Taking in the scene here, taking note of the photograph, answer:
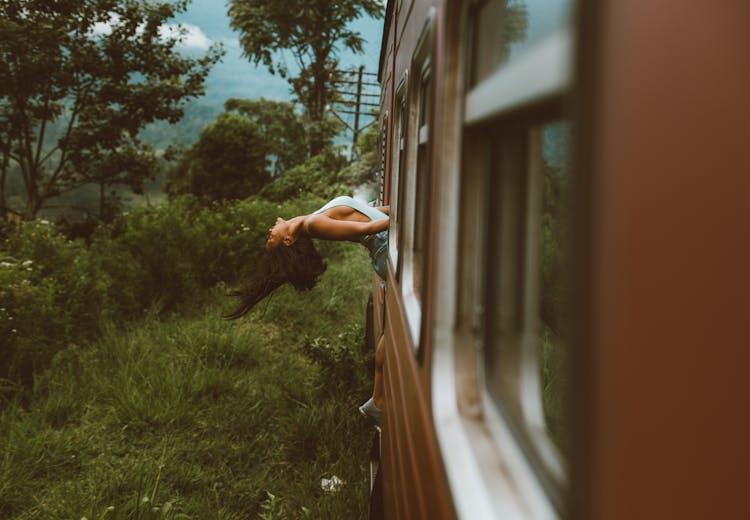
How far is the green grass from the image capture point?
359 cm

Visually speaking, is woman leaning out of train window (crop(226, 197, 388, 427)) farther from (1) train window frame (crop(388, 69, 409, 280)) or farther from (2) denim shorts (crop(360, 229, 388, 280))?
(1) train window frame (crop(388, 69, 409, 280))

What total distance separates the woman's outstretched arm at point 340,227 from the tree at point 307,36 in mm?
16858

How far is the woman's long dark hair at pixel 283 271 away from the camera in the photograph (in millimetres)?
4391

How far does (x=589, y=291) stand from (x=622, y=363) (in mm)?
67

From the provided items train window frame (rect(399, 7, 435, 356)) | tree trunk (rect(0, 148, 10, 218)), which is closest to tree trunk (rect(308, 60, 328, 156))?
tree trunk (rect(0, 148, 10, 218))

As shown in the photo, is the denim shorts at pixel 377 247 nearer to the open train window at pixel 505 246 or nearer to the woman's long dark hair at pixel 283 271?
the woman's long dark hair at pixel 283 271

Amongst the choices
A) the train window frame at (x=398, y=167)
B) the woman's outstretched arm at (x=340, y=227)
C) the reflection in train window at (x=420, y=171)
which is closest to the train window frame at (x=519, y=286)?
the reflection in train window at (x=420, y=171)

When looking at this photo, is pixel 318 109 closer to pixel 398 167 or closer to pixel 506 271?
pixel 398 167

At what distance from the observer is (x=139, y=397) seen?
15.8 feet

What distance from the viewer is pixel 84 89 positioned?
11.6 metres

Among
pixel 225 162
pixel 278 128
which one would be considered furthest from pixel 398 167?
pixel 278 128

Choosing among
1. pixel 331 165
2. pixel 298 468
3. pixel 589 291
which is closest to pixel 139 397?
pixel 298 468

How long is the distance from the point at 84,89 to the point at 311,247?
364 inches

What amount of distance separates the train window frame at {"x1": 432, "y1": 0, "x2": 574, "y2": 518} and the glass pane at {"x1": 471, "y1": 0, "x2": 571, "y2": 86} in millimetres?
21
